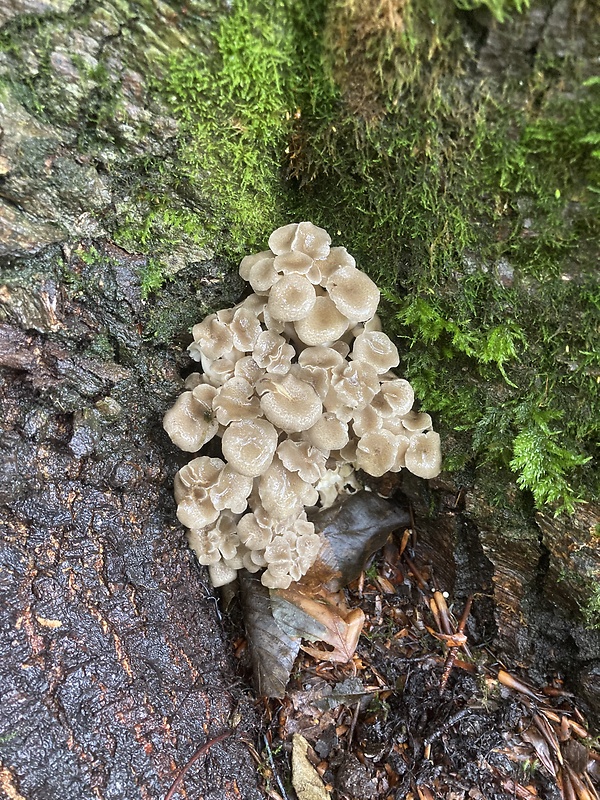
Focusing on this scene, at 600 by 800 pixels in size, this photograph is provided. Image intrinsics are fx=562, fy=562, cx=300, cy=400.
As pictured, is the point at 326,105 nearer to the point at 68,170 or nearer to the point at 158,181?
the point at 158,181

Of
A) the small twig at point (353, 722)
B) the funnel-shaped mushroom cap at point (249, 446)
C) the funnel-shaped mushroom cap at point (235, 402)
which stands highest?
the funnel-shaped mushroom cap at point (235, 402)

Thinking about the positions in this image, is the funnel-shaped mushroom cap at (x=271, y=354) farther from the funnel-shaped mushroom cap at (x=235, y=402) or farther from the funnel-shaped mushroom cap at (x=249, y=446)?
the funnel-shaped mushroom cap at (x=249, y=446)

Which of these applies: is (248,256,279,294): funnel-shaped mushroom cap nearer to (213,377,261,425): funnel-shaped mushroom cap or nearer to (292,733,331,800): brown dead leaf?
(213,377,261,425): funnel-shaped mushroom cap

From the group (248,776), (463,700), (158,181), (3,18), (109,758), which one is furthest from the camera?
(463,700)

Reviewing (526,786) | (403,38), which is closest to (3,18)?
(403,38)

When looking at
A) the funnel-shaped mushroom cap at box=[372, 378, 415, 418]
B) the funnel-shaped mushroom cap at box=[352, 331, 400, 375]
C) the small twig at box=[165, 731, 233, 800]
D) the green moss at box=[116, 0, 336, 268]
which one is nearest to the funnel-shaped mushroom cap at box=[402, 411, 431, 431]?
the funnel-shaped mushroom cap at box=[372, 378, 415, 418]

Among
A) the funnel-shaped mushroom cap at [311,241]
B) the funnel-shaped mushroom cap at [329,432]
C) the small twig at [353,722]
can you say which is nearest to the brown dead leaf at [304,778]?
the small twig at [353,722]
